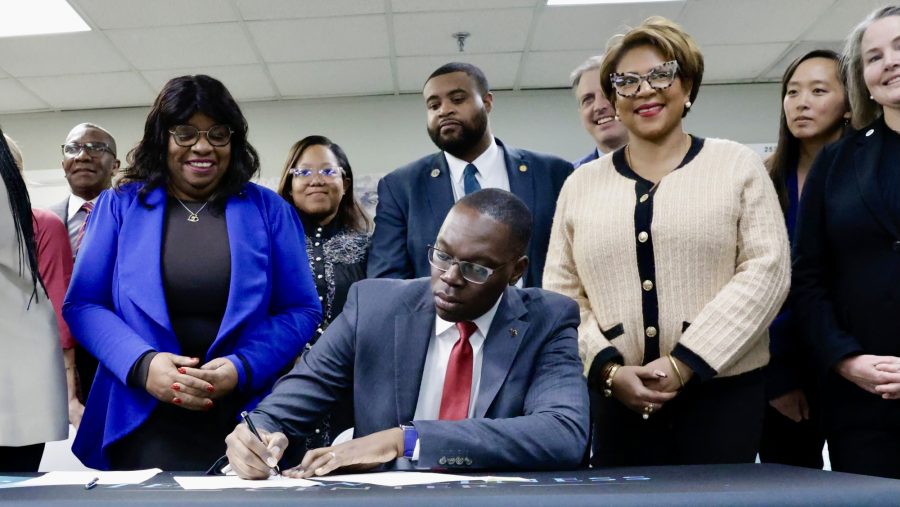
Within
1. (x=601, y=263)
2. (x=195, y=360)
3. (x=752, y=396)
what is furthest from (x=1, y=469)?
(x=752, y=396)

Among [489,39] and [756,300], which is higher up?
[489,39]

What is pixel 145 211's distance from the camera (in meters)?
1.96

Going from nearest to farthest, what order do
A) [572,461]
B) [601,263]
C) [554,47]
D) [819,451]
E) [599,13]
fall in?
[572,461] < [601,263] < [819,451] < [599,13] < [554,47]

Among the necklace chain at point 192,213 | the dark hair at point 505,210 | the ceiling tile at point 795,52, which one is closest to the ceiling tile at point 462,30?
the ceiling tile at point 795,52

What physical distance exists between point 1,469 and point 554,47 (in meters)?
4.60

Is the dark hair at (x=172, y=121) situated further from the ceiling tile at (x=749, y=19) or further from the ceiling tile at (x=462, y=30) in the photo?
the ceiling tile at (x=749, y=19)

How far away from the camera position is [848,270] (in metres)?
1.77

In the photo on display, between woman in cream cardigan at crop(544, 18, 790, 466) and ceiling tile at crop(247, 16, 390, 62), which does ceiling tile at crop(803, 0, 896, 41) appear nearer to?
ceiling tile at crop(247, 16, 390, 62)

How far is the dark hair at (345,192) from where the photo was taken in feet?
9.98

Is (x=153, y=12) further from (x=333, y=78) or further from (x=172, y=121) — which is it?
(x=172, y=121)

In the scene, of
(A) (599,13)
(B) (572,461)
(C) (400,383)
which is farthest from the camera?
(A) (599,13)

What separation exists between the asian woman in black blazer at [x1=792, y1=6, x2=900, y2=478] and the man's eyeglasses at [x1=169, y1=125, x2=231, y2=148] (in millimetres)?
1442

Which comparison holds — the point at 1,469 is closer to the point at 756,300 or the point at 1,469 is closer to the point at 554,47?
the point at 756,300

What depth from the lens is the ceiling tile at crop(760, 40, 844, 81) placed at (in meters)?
5.50
